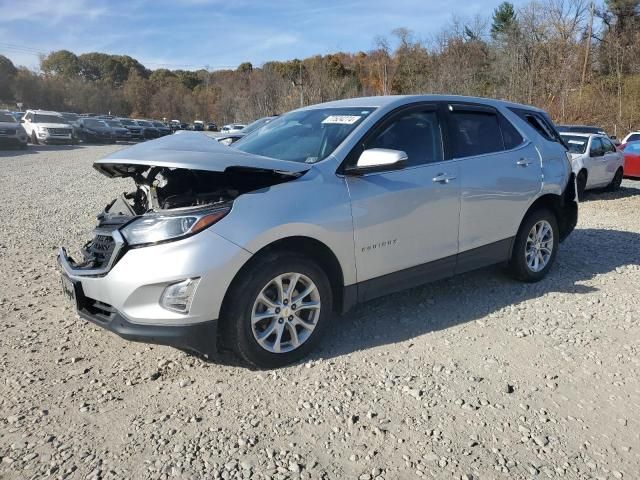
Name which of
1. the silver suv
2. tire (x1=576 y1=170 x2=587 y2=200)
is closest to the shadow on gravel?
the silver suv

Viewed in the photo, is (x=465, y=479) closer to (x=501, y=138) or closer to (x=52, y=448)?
(x=52, y=448)

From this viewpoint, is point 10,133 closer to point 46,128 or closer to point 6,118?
point 6,118

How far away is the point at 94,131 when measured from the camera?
33.7 metres

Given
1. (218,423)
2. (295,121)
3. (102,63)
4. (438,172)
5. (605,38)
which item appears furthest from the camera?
(102,63)

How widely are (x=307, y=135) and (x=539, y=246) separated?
8.95 ft

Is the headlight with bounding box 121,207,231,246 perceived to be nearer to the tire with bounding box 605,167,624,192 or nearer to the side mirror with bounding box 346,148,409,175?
the side mirror with bounding box 346,148,409,175

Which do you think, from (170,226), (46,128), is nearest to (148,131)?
(46,128)

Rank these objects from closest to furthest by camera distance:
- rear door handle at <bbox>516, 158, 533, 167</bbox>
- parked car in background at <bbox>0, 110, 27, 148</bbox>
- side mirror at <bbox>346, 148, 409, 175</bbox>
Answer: side mirror at <bbox>346, 148, 409, 175</bbox>
rear door handle at <bbox>516, 158, 533, 167</bbox>
parked car in background at <bbox>0, 110, 27, 148</bbox>

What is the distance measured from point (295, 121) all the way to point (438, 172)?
1.33 m

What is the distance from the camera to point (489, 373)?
137 inches

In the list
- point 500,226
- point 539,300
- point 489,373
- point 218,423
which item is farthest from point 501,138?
point 218,423

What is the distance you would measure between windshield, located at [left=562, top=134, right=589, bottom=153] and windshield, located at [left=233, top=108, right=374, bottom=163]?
947cm

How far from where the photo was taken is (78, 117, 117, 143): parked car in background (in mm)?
33406

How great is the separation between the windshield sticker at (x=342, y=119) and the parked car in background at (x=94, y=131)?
33151 mm
